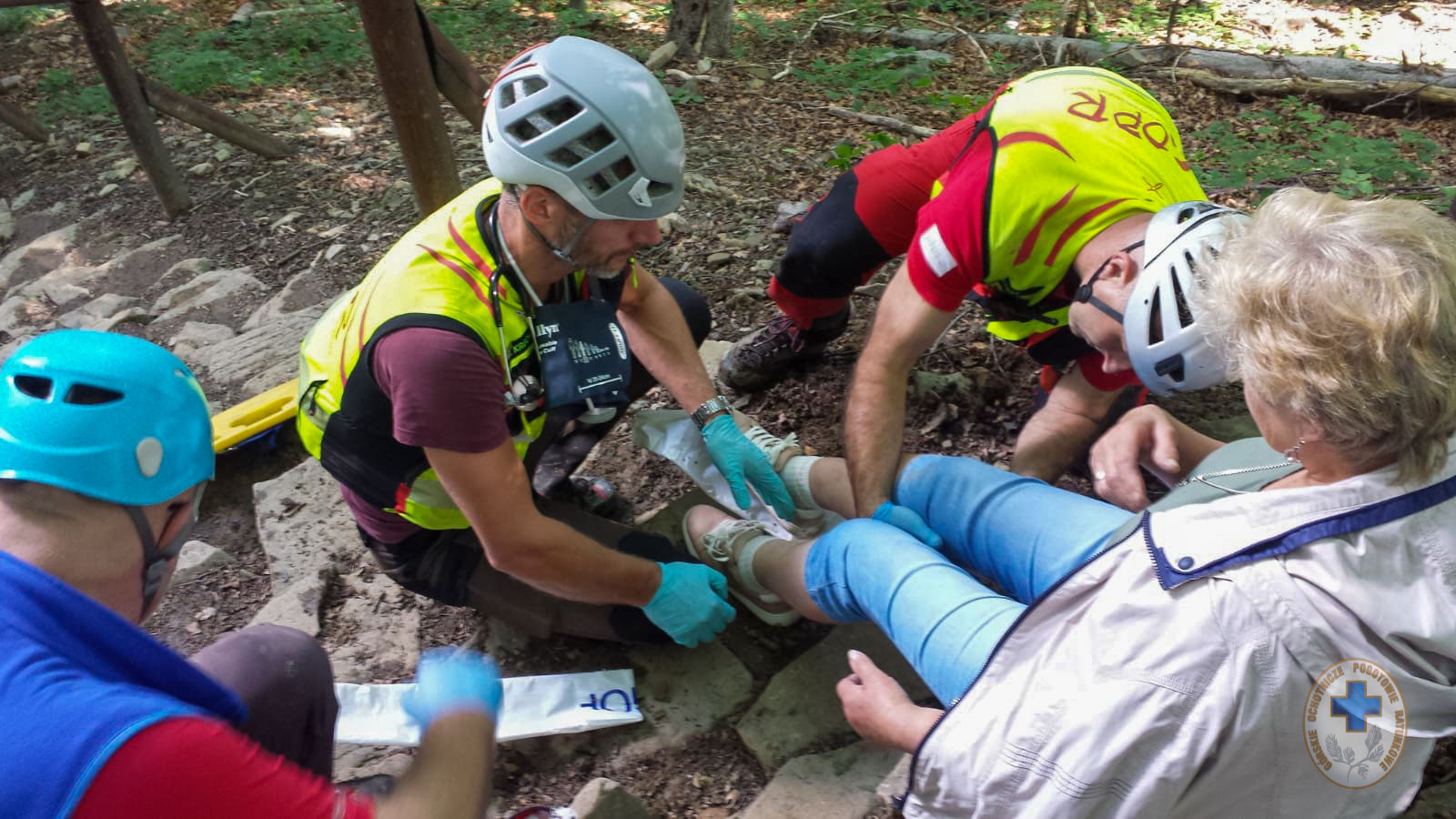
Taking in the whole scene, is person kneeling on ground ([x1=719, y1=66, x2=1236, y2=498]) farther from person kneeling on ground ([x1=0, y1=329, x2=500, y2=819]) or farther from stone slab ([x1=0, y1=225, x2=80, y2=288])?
stone slab ([x1=0, y1=225, x2=80, y2=288])

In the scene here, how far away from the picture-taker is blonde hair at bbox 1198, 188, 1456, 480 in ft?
4.24

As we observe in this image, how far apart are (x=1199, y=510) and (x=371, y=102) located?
6339 mm

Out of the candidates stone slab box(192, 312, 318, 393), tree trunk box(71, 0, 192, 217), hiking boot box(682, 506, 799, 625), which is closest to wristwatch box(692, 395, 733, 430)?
hiking boot box(682, 506, 799, 625)

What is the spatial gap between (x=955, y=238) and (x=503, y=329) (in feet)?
3.92

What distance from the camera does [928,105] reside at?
5707 millimetres

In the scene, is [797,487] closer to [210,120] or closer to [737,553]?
[737,553]

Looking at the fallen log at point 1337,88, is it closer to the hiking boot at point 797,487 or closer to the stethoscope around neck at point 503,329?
the hiking boot at point 797,487

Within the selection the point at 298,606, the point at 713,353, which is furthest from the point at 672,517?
the point at 298,606

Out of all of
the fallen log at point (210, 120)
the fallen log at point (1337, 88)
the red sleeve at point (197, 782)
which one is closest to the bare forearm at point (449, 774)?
the red sleeve at point (197, 782)

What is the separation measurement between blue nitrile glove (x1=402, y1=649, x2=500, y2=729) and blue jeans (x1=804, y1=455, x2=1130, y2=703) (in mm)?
878

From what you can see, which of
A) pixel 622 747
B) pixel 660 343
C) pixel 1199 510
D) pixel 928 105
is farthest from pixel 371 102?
pixel 1199 510

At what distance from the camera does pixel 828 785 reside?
2.13m

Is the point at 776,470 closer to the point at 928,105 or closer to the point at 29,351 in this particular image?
the point at 29,351

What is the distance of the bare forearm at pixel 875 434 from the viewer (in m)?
2.52
